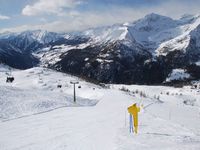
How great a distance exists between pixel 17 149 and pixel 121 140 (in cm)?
608

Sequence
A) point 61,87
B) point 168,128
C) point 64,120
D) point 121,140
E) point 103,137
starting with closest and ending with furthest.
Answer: point 121,140 → point 103,137 → point 168,128 → point 64,120 → point 61,87

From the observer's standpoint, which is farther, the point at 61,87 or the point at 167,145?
the point at 61,87

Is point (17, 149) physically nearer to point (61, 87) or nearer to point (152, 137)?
point (152, 137)

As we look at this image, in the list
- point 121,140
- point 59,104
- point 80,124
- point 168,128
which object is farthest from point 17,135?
point 59,104

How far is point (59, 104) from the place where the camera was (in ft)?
134

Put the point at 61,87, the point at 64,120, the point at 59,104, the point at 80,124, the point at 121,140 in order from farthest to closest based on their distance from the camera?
the point at 61,87 → the point at 59,104 → the point at 64,120 → the point at 80,124 → the point at 121,140

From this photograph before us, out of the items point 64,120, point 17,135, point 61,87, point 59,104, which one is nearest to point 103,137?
point 17,135

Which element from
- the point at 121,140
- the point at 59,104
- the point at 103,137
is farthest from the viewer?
the point at 59,104

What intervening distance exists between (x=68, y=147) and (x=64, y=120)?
11.1 metres

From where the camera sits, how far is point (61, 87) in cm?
8706

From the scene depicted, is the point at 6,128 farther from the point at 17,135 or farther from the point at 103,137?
the point at 103,137

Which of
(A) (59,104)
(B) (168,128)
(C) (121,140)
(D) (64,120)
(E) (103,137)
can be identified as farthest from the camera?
(A) (59,104)

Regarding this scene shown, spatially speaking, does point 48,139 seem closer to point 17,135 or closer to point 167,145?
point 17,135

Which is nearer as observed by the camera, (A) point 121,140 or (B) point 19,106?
(A) point 121,140
